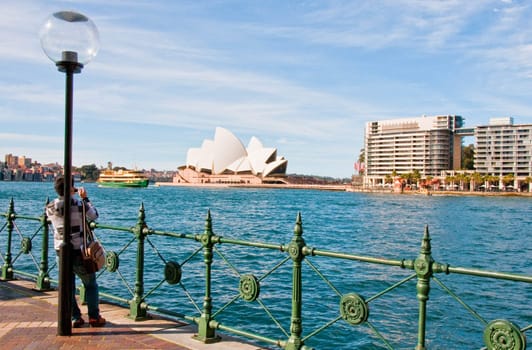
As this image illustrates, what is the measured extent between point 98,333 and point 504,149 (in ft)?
519

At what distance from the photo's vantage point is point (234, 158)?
13112cm

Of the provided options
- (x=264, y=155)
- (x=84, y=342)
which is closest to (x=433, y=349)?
(x=84, y=342)

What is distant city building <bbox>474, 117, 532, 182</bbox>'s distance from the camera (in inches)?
5674

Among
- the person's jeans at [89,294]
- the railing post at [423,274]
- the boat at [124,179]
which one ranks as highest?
the boat at [124,179]

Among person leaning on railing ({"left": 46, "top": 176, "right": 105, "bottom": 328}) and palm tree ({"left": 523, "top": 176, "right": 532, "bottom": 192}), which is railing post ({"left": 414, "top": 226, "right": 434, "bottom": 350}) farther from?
palm tree ({"left": 523, "top": 176, "right": 532, "bottom": 192})

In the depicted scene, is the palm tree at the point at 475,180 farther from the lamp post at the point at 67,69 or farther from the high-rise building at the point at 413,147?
the lamp post at the point at 67,69

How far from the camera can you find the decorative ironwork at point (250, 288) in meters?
4.70

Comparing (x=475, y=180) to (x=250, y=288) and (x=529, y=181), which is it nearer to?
(x=529, y=181)

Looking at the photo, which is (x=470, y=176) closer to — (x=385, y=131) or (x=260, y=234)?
(x=385, y=131)

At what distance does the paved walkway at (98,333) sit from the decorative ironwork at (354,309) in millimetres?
1023

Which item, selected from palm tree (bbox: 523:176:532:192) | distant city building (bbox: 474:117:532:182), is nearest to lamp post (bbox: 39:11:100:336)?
palm tree (bbox: 523:176:532:192)

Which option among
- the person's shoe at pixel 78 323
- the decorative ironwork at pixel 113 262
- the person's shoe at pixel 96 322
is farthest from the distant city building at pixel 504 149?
the person's shoe at pixel 78 323

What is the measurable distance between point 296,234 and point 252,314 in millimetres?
6567

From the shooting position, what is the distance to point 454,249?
955 inches
